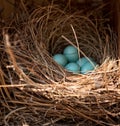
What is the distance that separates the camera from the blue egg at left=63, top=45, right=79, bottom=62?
1.65 m

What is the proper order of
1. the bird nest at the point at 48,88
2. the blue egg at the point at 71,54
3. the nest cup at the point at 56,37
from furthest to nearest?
the blue egg at the point at 71,54, the nest cup at the point at 56,37, the bird nest at the point at 48,88

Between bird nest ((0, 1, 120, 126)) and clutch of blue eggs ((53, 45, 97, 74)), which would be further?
clutch of blue eggs ((53, 45, 97, 74))

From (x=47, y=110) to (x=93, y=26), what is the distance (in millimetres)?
443

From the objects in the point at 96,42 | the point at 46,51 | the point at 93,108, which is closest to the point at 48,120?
the point at 93,108

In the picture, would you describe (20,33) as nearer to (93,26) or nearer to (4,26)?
(4,26)

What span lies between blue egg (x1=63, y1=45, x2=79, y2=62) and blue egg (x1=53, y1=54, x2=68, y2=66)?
23mm

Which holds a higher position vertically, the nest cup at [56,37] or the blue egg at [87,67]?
the nest cup at [56,37]

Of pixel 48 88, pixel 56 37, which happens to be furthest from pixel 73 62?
pixel 48 88

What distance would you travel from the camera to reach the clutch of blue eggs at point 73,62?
1.57 m

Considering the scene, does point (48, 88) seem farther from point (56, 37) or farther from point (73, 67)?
point (56, 37)

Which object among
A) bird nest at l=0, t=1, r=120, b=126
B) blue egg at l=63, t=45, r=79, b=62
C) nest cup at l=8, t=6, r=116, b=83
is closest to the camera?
bird nest at l=0, t=1, r=120, b=126

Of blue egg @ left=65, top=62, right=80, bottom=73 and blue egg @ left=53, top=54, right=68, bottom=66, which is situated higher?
blue egg @ left=53, top=54, right=68, bottom=66

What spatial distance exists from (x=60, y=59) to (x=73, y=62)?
58 mm

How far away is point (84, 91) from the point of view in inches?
55.5
